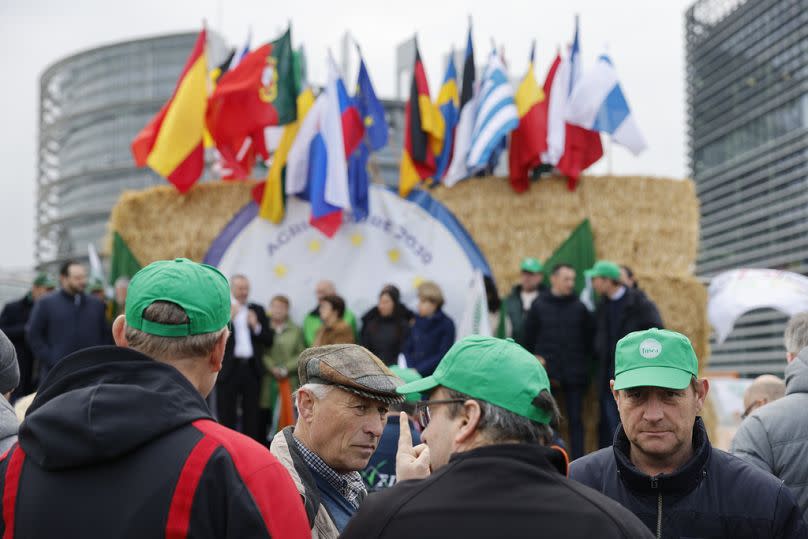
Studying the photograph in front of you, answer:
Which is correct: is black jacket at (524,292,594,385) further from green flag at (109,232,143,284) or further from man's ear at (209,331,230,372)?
man's ear at (209,331,230,372)

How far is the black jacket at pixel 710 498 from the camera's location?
2814 mm

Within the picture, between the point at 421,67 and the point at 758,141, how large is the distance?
205ft

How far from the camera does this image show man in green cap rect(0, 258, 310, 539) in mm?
1893

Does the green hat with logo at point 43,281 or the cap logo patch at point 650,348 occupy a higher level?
the green hat with logo at point 43,281

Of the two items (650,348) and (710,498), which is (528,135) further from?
(710,498)

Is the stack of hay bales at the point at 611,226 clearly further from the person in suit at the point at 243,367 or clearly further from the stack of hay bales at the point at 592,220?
the person in suit at the point at 243,367

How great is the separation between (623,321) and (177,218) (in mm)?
5243

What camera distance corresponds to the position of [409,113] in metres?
10.3

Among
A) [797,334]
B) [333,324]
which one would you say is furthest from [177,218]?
[797,334]

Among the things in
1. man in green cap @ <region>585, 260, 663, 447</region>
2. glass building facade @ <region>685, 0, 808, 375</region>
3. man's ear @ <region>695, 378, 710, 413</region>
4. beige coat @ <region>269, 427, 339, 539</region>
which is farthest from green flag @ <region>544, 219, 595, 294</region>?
glass building facade @ <region>685, 0, 808, 375</region>

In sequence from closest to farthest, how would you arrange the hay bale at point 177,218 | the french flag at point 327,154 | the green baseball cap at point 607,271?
1. the green baseball cap at point 607,271
2. the french flag at point 327,154
3. the hay bale at point 177,218

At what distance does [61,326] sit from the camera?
903cm

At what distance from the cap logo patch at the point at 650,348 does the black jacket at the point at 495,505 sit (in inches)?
45.4

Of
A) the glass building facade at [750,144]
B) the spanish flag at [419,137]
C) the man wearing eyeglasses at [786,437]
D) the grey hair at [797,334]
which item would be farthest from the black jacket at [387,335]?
the glass building facade at [750,144]
